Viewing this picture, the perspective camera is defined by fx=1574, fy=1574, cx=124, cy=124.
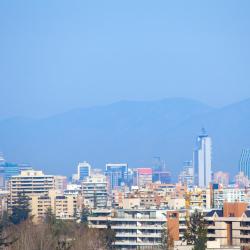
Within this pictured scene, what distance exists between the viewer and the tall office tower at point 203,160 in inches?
6560

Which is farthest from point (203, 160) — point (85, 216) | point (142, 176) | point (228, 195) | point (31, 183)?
point (85, 216)

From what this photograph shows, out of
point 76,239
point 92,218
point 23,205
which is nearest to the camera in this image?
point 76,239

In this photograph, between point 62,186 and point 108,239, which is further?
point 62,186

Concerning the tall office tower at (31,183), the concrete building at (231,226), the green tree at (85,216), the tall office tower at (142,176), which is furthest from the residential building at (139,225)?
the tall office tower at (142,176)

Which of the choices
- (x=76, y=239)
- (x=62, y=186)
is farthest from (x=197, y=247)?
(x=62, y=186)

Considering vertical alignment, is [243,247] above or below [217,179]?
below

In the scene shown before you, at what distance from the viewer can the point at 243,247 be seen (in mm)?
46281

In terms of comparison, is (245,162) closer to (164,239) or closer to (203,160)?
(203,160)

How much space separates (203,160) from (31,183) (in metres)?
79.9

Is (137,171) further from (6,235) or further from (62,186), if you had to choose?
(6,235)

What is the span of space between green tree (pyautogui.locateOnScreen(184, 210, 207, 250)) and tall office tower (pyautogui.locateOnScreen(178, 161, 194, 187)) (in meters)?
104

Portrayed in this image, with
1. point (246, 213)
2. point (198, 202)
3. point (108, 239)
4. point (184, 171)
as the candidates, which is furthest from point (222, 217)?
point (184, 171)

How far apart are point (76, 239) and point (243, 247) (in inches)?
224

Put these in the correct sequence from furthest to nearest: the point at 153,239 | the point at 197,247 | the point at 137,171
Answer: the point at 137,171 → the point at 153,239 → the point at 197,247
